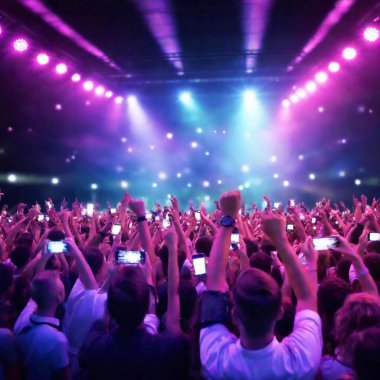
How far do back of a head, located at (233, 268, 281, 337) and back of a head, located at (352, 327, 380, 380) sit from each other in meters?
0.32

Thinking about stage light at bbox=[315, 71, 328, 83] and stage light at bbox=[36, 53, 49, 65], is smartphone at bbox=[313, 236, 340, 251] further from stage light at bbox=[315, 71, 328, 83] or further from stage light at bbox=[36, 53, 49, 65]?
stage light at bbox=[315, 71, 328, 83]

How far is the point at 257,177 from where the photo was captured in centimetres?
2133

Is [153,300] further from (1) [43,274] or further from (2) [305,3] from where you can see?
(2) [305,3]

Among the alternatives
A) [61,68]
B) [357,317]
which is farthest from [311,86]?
[357,317]

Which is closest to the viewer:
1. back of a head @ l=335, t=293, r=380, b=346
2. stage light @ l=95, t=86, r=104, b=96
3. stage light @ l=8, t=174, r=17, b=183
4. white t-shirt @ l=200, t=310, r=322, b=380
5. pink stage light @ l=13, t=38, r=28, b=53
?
white t-shirt @ l=200, t=310, r=322, b=380

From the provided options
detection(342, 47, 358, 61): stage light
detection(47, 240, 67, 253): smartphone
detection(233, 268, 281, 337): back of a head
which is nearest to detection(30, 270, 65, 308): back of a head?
detection(47, 240, 67, 253): smartphone

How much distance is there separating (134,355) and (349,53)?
34.2 ft

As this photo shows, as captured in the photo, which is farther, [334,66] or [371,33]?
[334,66]

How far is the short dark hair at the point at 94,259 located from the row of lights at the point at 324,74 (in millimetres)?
8273

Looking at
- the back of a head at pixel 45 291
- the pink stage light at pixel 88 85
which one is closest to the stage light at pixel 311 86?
the pink stage light at pixel 88 85

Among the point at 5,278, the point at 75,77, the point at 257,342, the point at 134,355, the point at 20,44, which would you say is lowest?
the point at 134,355

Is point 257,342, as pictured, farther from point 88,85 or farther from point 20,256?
point 88,85

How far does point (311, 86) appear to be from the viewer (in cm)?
1370

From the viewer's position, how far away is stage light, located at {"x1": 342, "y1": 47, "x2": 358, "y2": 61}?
1005 centimetres
